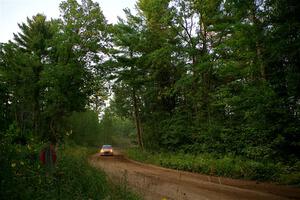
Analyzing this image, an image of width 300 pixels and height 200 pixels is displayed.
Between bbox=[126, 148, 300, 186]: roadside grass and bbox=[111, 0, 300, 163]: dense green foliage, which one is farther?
bbox=[111, 0, 300, 163]: dense green foliage

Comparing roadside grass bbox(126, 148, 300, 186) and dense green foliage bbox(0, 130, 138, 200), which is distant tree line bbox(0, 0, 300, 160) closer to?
roadside grass bbox(126, 148, 300, 186)

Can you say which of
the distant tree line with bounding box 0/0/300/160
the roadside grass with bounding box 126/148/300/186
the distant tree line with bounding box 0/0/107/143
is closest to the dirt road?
the roadside grass with bounding box 126/148/300/186

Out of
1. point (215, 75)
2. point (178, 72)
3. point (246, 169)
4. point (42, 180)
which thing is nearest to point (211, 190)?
point (246, 169)

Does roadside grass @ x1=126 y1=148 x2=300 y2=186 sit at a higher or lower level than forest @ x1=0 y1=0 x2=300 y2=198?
lower

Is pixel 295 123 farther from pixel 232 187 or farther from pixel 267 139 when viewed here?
pixel 232 187

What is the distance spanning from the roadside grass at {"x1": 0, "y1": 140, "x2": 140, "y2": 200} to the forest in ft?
A: 20.8

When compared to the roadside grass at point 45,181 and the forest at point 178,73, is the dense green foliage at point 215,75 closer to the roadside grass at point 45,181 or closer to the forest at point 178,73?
the forest at point 178,73

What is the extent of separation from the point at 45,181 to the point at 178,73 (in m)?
24.4

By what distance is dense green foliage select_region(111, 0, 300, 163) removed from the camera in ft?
48.0

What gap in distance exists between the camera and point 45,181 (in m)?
6.64

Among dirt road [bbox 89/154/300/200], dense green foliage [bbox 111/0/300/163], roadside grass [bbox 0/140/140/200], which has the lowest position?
dirt road [bbox 89/154/300/200]

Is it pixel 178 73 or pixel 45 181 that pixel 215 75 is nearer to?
pixel 178 73

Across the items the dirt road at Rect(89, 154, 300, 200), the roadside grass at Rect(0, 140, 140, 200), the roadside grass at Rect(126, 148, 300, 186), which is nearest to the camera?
the roadside grass at Rect(0, 140, 140, 200)

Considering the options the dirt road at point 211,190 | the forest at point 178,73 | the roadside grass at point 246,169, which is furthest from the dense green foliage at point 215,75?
the dirt road at point 211,190
